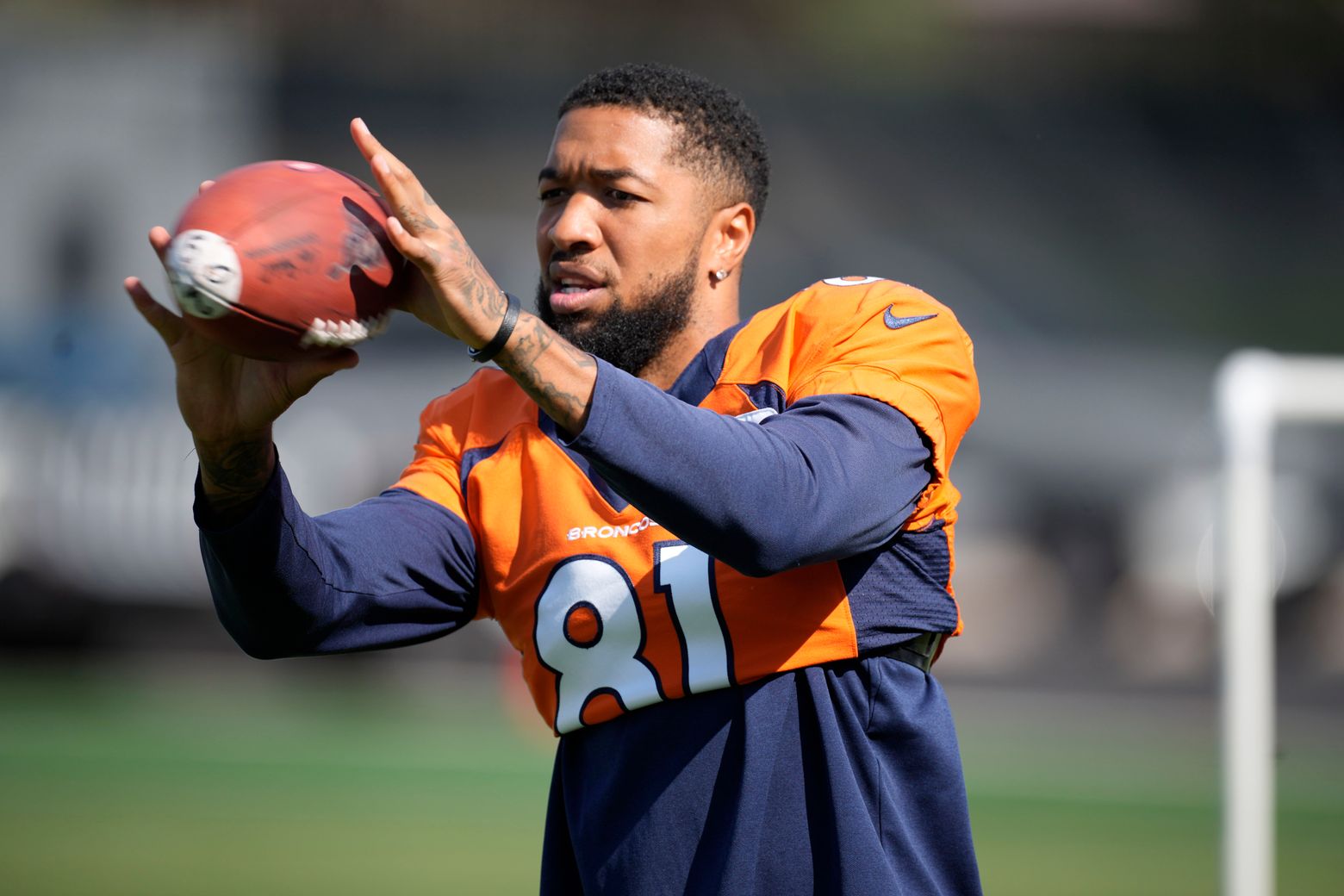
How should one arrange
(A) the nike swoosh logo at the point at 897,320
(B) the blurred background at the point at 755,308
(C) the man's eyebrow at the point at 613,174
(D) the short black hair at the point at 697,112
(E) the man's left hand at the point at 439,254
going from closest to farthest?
1. (E) the man's left hand at the point at 439,254
2. (A) the nike swoosh logo at the point at 897,320
3. (C) the man's eyebrow at the point at 613,174
4. (D) the short black hair at the point at 697,112
5. (B) the blurred background at the point at 755,308

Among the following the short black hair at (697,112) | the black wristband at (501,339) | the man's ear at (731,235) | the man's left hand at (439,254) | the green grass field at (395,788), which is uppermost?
the short black hair at (697,112)

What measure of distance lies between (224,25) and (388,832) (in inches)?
364

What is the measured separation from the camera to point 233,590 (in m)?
2.16

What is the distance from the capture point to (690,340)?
2590mm

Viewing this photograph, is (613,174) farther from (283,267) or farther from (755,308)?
(755,308)

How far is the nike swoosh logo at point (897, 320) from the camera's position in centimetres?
218

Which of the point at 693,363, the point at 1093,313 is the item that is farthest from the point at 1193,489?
the point at 693,363

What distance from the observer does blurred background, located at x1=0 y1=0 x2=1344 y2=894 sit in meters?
6.23

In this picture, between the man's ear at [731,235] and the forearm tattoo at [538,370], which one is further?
the man's ear at [731,235]

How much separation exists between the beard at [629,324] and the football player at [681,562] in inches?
4.8

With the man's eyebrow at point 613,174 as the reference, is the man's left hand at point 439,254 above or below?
below

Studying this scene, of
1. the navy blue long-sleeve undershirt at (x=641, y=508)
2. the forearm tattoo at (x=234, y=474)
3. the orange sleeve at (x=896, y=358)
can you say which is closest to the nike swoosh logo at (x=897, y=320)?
the orange sleeve at (x=896, y=358)

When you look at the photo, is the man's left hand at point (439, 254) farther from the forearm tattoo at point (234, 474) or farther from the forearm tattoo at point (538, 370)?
the forearm tattoo at point (234, 474)

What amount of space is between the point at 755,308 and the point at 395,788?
225 inches
